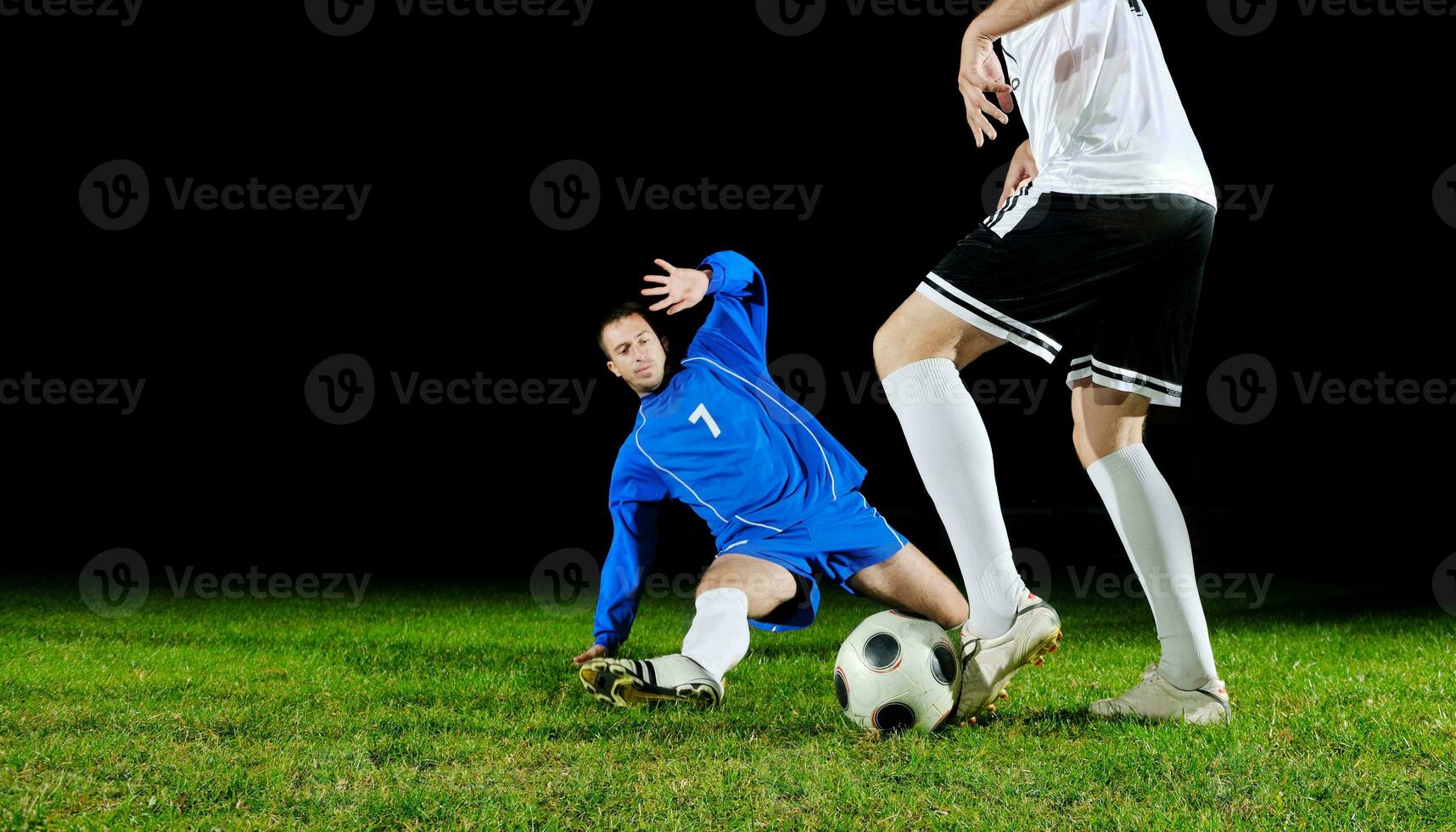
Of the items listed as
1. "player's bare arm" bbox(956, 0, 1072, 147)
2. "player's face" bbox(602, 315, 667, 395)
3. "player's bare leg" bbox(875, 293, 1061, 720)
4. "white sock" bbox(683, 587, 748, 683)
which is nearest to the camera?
"player's bare arm" bbox(956, 0, 1072, 147)

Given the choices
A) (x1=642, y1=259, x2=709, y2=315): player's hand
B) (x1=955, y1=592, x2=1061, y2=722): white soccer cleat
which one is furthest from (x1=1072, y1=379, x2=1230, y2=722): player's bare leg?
(x1=642, y1=259, x2=709, y2=315): player's hand

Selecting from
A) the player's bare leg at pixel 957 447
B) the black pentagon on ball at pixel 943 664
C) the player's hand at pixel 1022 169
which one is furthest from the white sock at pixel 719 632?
the player's hand at pixel 1022 169

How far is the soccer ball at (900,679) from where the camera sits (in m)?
2.38

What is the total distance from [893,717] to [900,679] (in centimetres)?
9

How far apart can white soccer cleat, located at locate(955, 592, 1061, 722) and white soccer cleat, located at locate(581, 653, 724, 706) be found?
0.70m

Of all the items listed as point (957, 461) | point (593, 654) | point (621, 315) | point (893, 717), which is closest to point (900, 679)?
point (893, 717)

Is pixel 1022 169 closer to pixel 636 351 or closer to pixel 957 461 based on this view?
pixel 957 461

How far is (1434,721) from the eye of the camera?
2.46 m

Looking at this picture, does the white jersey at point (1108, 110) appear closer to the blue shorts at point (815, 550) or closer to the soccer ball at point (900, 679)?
the soccer ball at point (900, 679)

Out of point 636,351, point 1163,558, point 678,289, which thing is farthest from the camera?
point 636,351

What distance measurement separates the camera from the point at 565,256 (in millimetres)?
13891

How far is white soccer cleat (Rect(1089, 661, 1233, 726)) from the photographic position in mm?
2455

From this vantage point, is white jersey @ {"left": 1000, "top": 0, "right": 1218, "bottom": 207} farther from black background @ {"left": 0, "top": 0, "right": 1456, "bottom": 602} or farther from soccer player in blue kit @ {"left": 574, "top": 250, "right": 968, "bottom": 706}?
black background @ {"left": 0, "top": 0, "right": 1456, "bottom": 602}

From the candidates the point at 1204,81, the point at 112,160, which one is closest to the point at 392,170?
the point at 112,160
